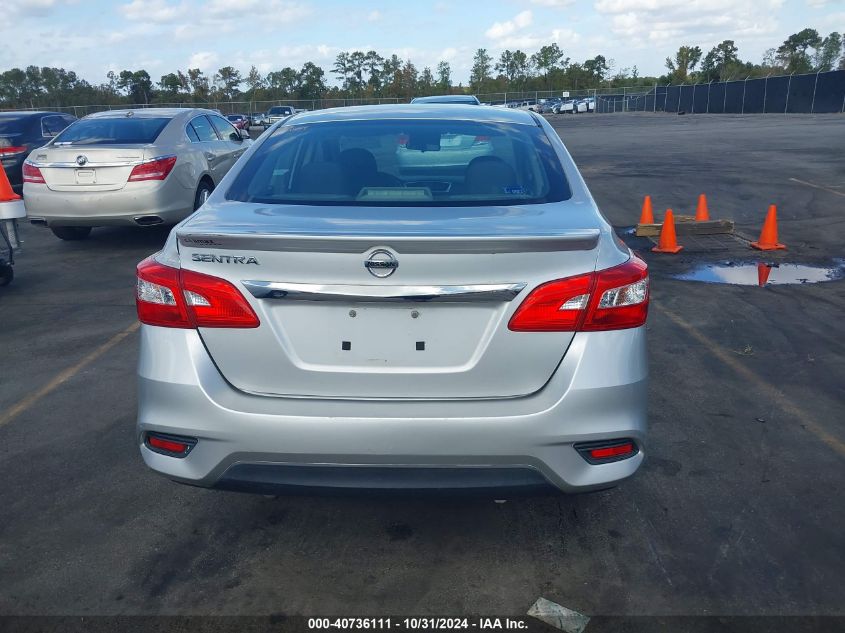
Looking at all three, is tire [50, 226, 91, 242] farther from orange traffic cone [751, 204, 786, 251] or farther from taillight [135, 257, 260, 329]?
orange traffic cone [751, 204, 786, 251]

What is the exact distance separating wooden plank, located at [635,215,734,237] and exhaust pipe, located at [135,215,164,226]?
20.5 ft

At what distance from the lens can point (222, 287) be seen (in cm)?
269

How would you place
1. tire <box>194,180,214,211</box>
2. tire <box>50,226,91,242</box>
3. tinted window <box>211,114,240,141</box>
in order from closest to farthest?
1. tire <box>194,180,214,211</box>
2. tire <box>50,226,91,242</box>
3. tinted window <box>211,114,240,141</box>

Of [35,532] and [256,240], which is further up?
[256,240]

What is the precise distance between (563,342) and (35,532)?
250 centimetres

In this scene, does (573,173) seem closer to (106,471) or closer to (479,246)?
(479,246)

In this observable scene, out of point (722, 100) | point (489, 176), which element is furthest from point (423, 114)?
point (722, 100)

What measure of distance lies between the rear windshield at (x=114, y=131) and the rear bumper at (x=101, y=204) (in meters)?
0.78

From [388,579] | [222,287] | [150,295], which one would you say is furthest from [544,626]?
[150,295]

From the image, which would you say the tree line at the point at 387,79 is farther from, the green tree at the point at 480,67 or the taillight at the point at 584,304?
the taillight at the point at 584,304

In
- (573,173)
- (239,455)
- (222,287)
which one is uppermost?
(573,173)

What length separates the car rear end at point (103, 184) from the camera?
29.8 ft

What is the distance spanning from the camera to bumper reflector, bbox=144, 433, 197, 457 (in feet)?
9.25

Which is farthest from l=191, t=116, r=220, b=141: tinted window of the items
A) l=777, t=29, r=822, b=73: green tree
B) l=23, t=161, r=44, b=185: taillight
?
l=777, t=29, r=822, b=73: green tree
